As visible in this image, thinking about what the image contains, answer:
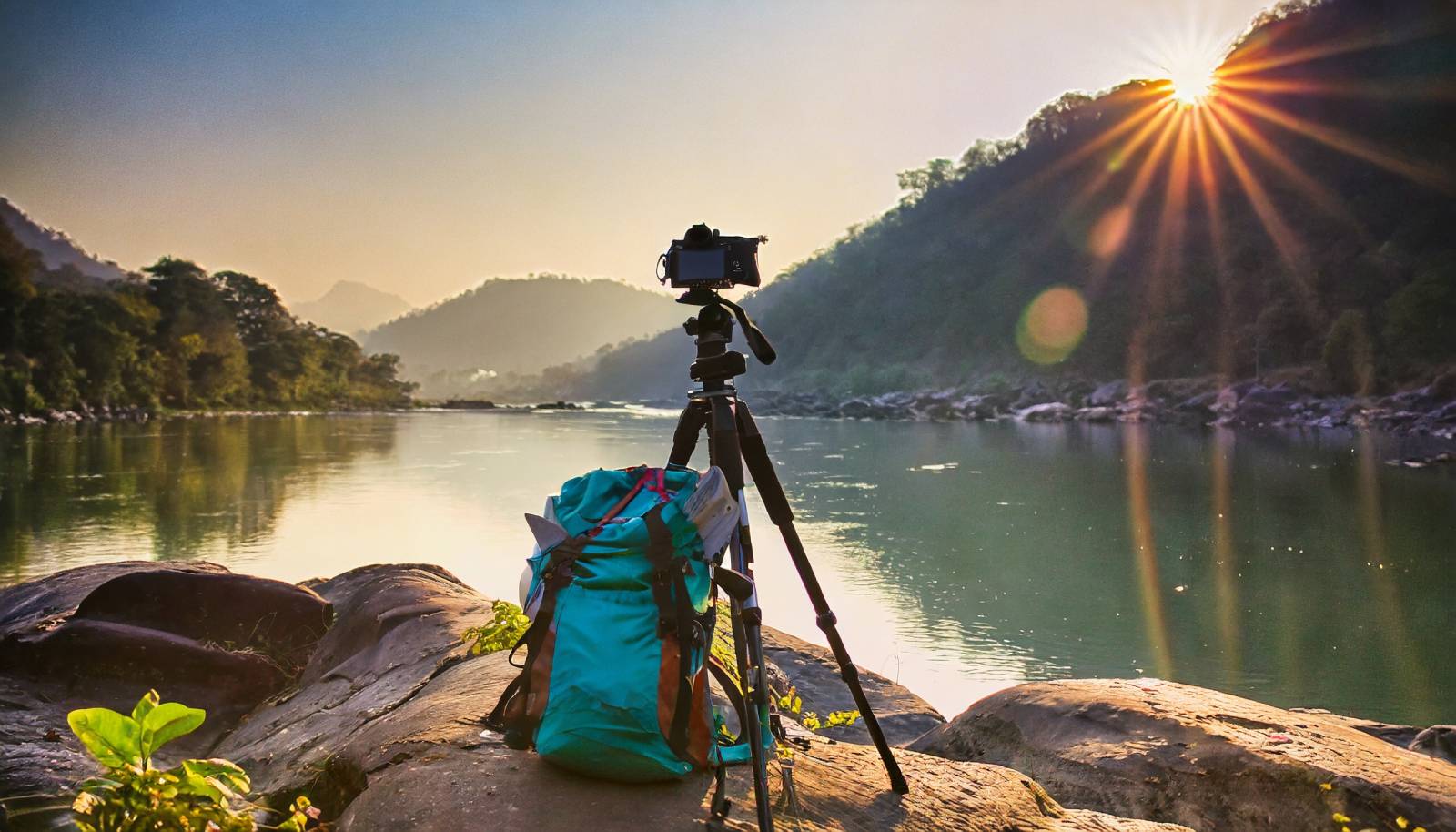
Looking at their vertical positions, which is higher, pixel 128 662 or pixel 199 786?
pixel 199 786

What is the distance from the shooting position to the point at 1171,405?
132ft

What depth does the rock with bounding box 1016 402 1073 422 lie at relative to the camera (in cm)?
4137

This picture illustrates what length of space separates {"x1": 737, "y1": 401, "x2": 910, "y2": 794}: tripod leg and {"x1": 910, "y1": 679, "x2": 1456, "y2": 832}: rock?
1060 millimetres

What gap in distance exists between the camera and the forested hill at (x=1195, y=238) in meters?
44.8

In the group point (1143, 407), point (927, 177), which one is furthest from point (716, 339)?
point (927, 177)

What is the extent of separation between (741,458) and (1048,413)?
4261 cm

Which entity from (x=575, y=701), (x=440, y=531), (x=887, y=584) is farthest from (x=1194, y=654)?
Answer: (x=440, y=531)

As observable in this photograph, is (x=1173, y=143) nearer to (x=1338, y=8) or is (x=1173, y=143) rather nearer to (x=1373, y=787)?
(x=1338, y=8)

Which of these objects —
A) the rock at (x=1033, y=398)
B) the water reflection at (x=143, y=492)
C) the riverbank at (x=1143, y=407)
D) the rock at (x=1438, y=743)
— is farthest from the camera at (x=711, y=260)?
the rock at (x=1033, y=398)

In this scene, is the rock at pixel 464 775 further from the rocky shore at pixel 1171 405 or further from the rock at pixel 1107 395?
the rock at pixel 1107 395

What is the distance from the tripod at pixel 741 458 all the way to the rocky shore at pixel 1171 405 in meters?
28.7

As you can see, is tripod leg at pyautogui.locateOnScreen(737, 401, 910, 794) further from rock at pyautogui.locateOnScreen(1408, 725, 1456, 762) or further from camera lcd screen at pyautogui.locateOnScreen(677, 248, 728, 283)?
rock at pyautogui.locateOnScreen(1408, 725, 1456, 762)

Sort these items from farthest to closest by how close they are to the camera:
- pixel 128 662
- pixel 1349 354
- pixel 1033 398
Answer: pixel 1033 398, pixel 1349 354, pixel 128 662

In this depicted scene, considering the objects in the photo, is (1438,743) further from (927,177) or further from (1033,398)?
(927,177)
